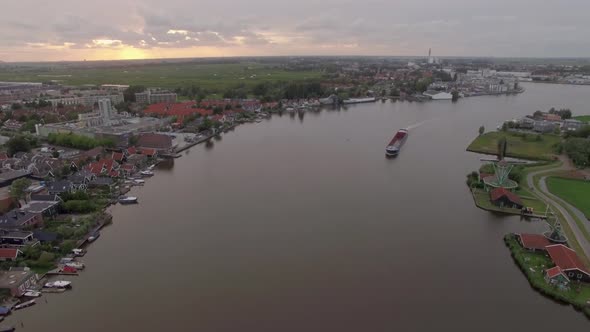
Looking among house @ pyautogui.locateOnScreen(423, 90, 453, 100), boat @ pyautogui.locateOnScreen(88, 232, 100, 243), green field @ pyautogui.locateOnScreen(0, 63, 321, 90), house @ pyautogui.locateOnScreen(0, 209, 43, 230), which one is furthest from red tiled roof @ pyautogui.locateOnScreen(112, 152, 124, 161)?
house @ pyautogui.locateOnScreen(423, 90, 453, 100)

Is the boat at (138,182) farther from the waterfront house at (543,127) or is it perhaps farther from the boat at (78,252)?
the waterfront house at (543,127)

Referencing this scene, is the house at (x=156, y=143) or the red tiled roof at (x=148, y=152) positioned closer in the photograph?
the red tiled roof at (x=148, y=152)

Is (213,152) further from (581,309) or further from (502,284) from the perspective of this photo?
(581,309)

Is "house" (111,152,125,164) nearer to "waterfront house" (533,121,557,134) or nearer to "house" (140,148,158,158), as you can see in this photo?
"house" (140,148,158,158)

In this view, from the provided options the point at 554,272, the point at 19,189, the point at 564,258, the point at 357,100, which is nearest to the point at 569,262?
the point at 564,258

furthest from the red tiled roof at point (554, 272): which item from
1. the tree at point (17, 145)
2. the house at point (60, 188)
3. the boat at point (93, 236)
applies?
the tree at point (17, 145)

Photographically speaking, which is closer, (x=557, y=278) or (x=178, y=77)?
(x=557, y=278)

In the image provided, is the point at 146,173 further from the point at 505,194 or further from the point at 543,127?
the point at 543,127
